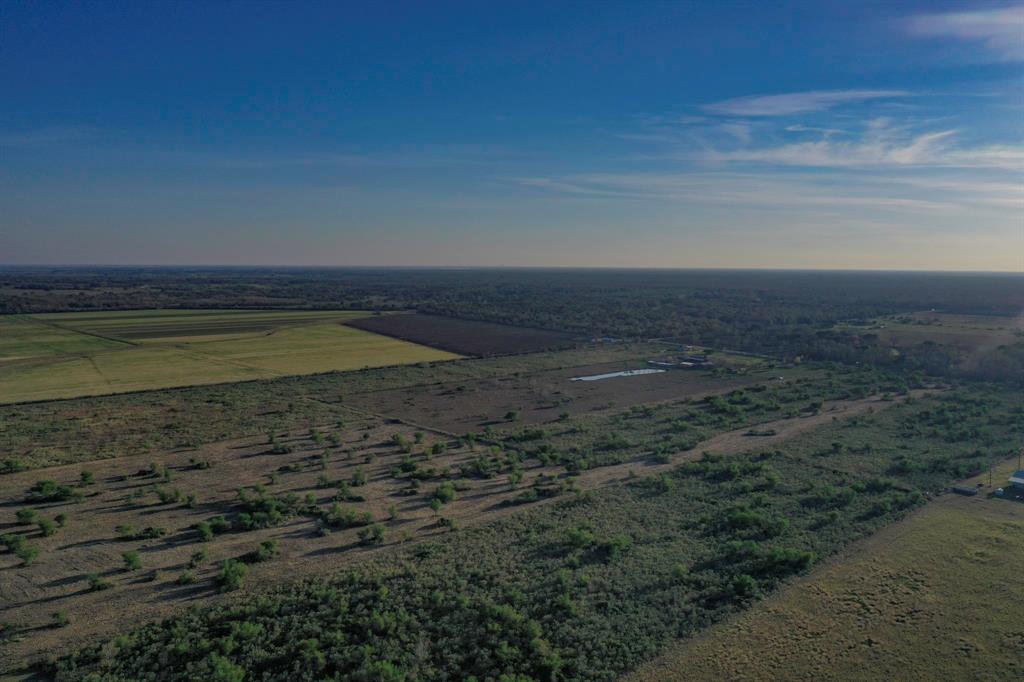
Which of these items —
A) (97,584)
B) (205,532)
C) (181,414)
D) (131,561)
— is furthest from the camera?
(181,414)

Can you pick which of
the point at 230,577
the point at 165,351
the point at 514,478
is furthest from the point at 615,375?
the point at 165,351

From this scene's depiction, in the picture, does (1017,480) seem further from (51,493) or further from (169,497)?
(51,493)

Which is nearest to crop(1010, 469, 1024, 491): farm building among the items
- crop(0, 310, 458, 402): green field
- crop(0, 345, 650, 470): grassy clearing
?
crop(0, 345, 650, 470): grassy clearing

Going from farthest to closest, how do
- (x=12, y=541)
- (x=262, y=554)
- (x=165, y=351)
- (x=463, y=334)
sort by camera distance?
(x=463, y=334) → (x=165, y=351) → (x=12, y=541) → (x=262, y=554)

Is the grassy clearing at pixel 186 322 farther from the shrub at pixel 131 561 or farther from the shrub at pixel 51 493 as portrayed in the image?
the shrub at pixel 131 561

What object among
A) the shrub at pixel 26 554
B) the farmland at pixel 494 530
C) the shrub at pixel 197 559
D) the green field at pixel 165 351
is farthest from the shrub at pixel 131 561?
the green field at pixel 165 351

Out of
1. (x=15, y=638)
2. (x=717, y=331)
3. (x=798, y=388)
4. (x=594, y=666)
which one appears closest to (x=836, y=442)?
(x=798, y=388)

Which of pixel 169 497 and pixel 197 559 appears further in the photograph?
pixel 169 497
